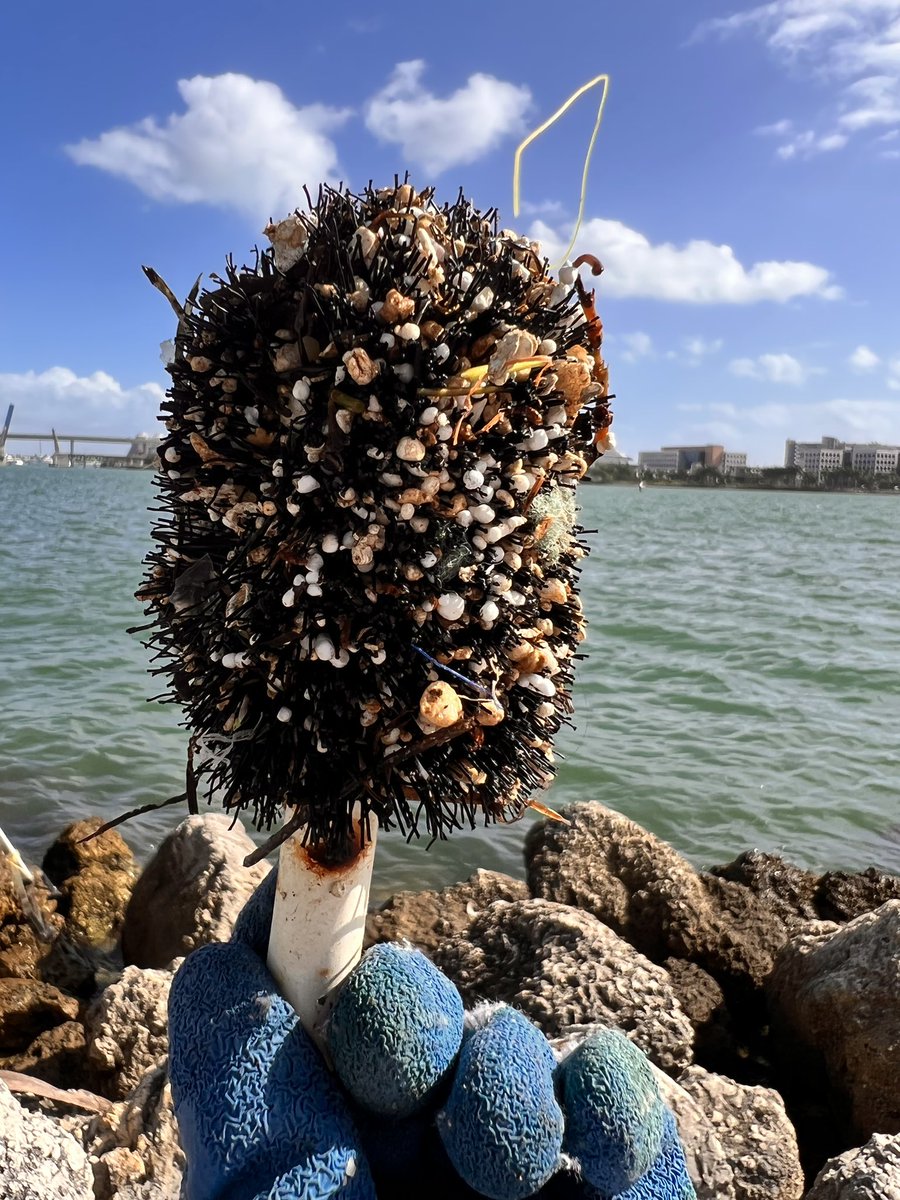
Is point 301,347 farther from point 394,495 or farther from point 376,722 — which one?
point 376,722

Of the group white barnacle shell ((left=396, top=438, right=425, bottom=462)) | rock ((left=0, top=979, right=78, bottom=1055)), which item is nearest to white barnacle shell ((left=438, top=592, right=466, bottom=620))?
white barnacle shell ((left=396, top=438, right=425, bottom=462))

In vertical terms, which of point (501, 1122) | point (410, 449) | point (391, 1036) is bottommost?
point (501, 1122)

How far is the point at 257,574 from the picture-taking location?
1670mm

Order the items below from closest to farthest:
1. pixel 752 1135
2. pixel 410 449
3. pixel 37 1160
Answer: pixel 410 449
pixel 37 1160
pixel 752 1135

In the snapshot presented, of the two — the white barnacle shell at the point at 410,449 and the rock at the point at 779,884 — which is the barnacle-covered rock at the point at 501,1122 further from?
the rock at the point at 779,884

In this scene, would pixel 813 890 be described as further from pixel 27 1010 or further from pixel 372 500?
pixel 372 500

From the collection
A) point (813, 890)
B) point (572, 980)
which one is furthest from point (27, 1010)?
point (813, 890)

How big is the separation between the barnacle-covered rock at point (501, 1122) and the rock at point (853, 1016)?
1.68 meters

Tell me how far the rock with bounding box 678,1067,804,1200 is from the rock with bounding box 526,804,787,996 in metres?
1.14

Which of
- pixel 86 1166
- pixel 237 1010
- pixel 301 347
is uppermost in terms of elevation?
pixel 301 347

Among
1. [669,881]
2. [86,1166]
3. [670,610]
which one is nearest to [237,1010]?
[86,1166]

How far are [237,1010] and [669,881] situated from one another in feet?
8.51

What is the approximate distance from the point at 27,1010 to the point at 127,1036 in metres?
0.79

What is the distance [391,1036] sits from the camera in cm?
179
